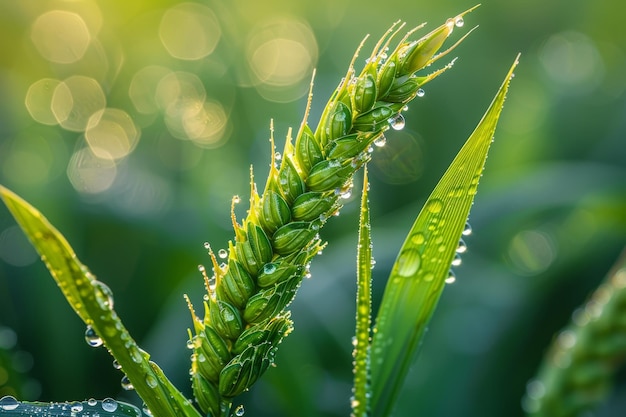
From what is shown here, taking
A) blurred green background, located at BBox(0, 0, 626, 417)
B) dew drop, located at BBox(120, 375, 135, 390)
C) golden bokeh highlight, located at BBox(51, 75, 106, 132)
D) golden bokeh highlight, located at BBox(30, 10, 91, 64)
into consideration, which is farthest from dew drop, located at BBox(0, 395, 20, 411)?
golden bokeh highlight, located at BBox(30, 10, 91, 64)

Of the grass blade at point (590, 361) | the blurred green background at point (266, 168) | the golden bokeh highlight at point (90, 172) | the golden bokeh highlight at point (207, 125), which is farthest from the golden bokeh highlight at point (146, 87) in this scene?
the grass blade at point (590, 361)

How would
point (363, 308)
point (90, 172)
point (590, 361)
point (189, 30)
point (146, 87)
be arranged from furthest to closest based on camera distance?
point (189, 30), point (146, 87), point (90, 172), point (590, 361), point (363, 308)

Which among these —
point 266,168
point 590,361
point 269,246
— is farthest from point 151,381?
point 266,168

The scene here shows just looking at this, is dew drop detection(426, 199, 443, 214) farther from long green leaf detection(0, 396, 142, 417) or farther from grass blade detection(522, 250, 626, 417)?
grass blade detection(522, 250, 626, 417)

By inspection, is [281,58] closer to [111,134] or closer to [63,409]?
[111,134]

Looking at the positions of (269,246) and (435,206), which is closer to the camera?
(269,246)

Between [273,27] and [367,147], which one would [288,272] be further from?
[273,27]

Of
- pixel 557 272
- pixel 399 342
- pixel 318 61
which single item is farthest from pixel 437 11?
pixel 399 342
